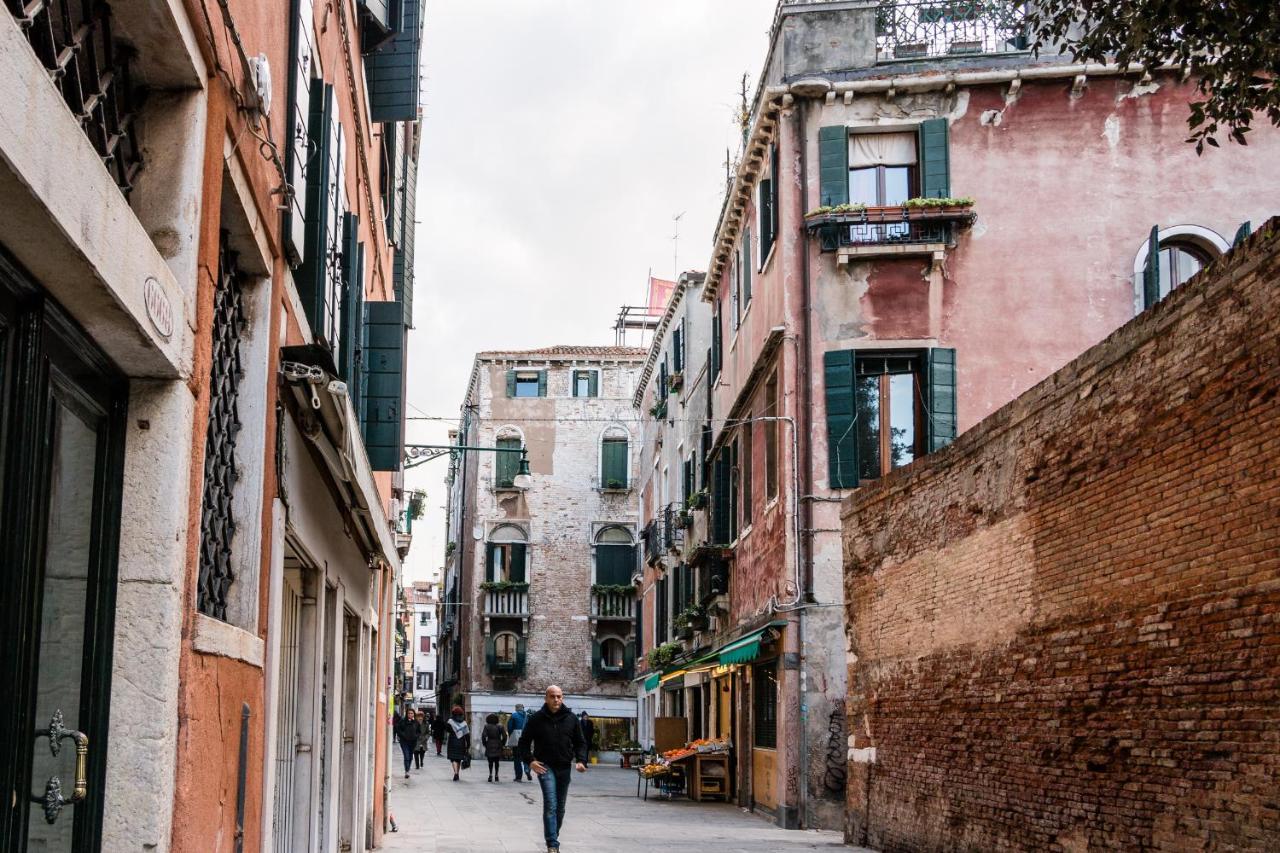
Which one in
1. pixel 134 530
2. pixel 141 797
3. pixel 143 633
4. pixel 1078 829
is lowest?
pixel 1078 829

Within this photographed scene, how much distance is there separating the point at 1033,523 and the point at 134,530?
824 centimetres

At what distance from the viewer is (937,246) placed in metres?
19.1

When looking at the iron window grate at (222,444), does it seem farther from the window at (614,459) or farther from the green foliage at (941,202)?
the window at (614,459)

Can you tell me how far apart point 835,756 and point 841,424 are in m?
4.07

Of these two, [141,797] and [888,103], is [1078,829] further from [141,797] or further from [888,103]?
[888,103]

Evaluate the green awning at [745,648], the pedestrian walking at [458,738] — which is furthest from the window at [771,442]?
the pedestrian walking at [458,738]

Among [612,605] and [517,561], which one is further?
[517,561]

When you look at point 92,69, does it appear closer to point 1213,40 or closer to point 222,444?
point 222,444

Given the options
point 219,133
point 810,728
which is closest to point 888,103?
point 810,728

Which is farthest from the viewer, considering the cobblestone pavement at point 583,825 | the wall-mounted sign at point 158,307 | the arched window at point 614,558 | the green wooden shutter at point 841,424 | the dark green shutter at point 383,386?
the arched window at point 614,558

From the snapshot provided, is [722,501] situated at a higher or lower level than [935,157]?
lower

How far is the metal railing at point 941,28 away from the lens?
66.0ft

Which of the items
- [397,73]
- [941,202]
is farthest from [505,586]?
[397,73]

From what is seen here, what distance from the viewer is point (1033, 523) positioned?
11195 mm
